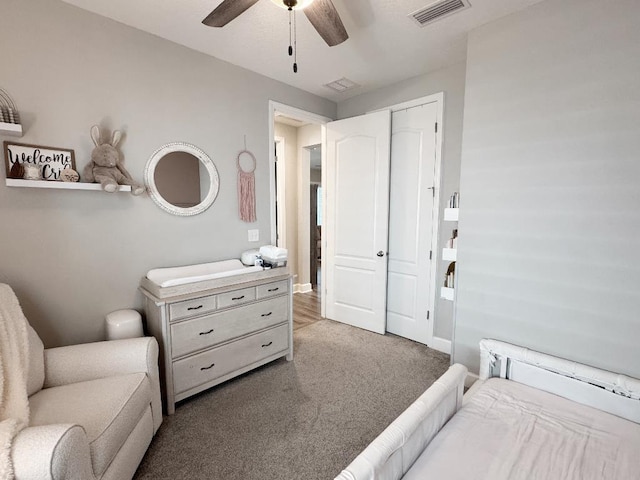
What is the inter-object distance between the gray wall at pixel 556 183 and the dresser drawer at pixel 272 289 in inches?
56.4

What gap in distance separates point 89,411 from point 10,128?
1.52 metres

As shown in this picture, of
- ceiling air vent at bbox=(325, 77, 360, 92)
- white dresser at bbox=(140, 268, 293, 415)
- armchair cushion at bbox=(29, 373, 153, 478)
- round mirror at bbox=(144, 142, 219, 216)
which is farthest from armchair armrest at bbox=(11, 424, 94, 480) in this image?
ceiling air vent at bbox=(325, 77, 360, 92)

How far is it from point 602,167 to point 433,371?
1.87m

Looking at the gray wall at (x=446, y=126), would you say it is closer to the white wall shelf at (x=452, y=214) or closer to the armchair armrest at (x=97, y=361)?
the white wall shelf at (x=452, y=214)

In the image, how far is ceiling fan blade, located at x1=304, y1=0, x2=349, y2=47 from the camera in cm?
147

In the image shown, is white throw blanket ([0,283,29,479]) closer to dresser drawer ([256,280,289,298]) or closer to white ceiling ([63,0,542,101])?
dresser drawer ([256,280,289,298])

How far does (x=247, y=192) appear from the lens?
9.21 ft

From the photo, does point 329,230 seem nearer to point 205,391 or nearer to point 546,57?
point 205,391

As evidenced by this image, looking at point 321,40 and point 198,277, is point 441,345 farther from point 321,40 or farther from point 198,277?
point 321,40

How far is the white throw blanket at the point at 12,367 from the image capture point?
3.60ft

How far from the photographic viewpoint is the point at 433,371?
8.47 feet

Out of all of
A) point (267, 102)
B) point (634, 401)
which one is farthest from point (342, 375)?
point (267, 102)

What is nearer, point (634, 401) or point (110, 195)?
point (634, 401)

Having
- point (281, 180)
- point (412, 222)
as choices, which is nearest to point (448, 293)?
point (412, 222)
